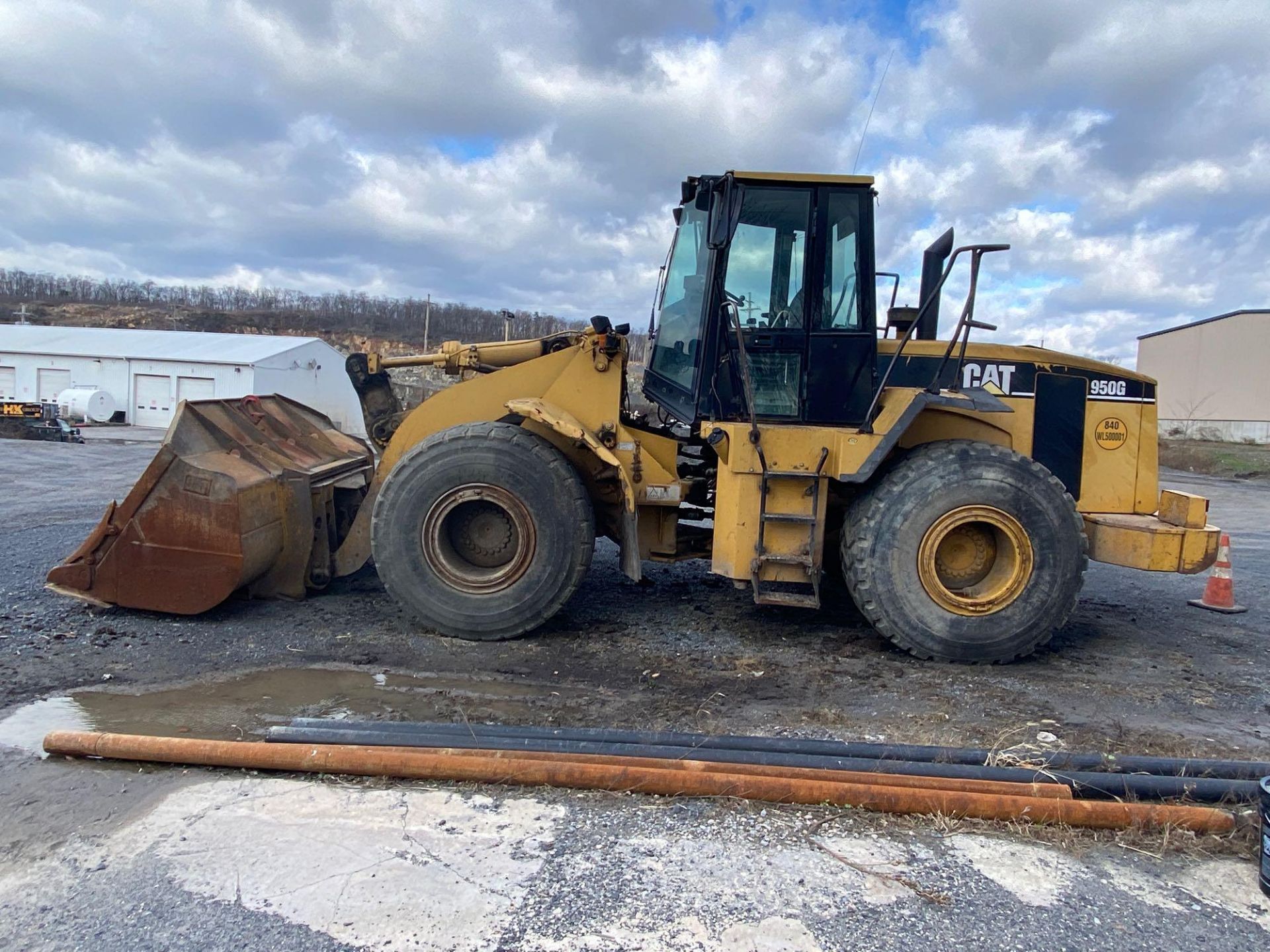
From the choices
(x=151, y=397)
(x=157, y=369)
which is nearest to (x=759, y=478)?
(x=157, y=369)

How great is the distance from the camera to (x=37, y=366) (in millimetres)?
34719

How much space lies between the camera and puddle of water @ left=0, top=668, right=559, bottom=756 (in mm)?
3613

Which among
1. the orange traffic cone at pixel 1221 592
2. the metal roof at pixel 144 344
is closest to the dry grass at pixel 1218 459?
the orange traffic cone at pixel 1221 592

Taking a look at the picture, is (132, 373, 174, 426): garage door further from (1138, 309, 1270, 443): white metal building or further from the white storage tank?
(1138, 309, 1270, 443): white metal building

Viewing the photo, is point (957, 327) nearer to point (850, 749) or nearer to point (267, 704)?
point (850, 749)

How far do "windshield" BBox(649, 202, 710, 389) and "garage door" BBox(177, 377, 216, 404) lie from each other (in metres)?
31.7

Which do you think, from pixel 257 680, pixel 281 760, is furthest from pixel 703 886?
pixel 257 680

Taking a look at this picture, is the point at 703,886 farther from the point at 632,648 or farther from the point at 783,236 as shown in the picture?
the point at 783,236

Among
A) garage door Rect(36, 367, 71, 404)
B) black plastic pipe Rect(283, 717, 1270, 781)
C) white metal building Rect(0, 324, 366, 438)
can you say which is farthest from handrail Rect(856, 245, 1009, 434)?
garage door Rect(36, 367, 71, 404)

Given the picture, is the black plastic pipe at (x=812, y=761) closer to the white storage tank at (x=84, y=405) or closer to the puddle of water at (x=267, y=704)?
the puddle of water at (x=267, y=704)

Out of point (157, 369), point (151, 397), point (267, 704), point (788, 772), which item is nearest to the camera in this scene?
A: point (788, 772)

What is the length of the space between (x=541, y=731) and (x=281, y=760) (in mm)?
1010

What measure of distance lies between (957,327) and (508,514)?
283 cm

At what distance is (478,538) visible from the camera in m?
5.19
